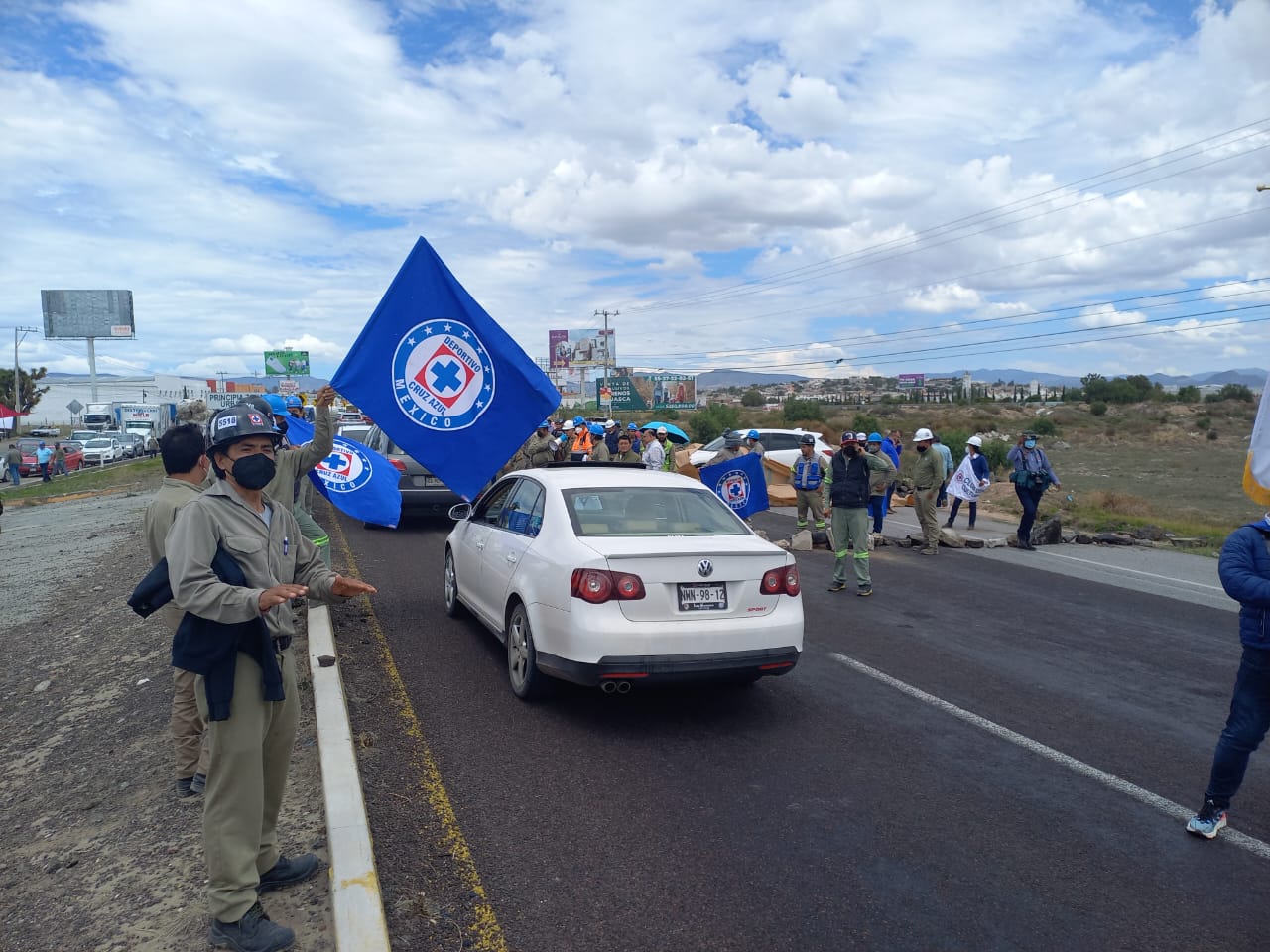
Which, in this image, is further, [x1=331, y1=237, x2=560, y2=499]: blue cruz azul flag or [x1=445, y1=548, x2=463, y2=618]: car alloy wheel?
[x1=445, y1=548, x2=463, y2=618]: car alloy wheel

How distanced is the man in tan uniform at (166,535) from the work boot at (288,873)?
3.61 ft

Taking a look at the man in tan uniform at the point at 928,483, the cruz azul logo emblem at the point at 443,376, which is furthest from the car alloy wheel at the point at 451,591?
the man in tan uniform at the point at 928,483

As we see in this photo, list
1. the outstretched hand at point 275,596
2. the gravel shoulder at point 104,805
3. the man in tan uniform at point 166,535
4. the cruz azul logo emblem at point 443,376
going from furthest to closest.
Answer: the cruz azul logo emblem at point 443,376 → the man in tan uniform at point 166,535 → the gravel shoulder at point 104,805 → the outstretched hand at point 275,596

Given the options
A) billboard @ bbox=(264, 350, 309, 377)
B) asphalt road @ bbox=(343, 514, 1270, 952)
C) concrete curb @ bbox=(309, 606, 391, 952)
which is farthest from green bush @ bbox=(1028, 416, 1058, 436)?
billboard @ bbox=(264, 350, 309, 377)

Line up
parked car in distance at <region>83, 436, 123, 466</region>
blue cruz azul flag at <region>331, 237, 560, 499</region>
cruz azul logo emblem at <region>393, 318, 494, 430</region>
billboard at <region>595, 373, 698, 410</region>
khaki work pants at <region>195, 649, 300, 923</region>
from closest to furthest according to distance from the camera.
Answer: khaki work pants at <region>195, 649, 300, 923</region>, blue cruz azul flag at <region>331, 237, 560, 499</region>, cruz azul logo emblem at <region>393, 318, 494, 430</region>, parked car in distance at <region>83, 436, 123, 466</region>, billboard at <region>595, 373, 698, 410</region>

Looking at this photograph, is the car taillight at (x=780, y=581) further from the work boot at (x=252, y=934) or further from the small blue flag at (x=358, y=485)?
the small blue flag at (x=358, y=485)

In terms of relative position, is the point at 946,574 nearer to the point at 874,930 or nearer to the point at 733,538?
the point at 733,538

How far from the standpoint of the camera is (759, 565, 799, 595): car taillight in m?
5.70

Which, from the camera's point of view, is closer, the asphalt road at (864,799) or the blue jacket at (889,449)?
the asphalt road at (864,799)

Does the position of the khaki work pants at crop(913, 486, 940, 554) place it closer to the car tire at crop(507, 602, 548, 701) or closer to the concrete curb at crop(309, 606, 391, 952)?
the car tire at crop(507, 602, 548, 701)

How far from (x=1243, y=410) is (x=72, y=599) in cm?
7844

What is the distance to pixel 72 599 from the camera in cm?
1044

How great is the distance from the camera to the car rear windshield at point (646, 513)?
237 inches

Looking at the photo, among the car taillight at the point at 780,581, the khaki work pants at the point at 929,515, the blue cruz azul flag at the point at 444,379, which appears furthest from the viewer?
the khaki work pants at the point at 929,515
